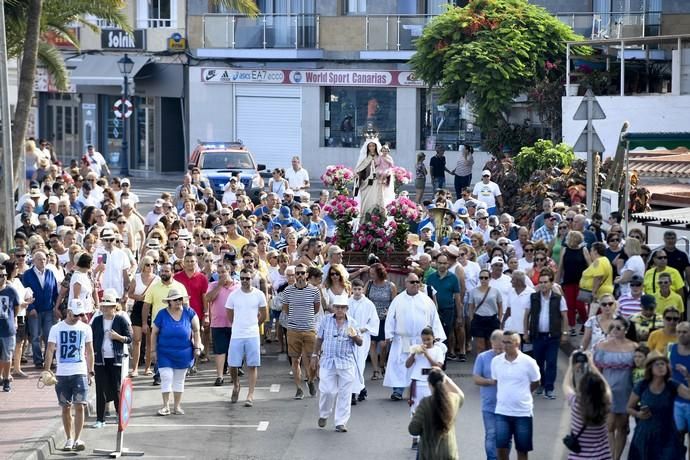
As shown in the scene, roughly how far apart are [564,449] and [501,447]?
161 cm

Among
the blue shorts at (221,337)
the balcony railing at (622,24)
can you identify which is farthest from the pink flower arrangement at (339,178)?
the balcony railing at (622,24)

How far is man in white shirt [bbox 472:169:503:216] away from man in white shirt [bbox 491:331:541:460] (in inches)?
544

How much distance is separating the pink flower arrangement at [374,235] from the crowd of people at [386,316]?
0.41 m

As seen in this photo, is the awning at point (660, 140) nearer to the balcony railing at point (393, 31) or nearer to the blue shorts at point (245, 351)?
the blue shorts at point (245, 351)

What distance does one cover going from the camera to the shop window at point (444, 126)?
45562 millimetres

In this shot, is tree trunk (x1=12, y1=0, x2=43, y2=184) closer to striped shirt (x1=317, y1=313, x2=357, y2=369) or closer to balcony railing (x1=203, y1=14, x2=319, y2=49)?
striped shirt (x1=317, y1=313, x2=357, y2=369)

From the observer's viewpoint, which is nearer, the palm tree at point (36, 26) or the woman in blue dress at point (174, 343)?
the woman in blue dress at point (174, 343)

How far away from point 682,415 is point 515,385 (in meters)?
1.53

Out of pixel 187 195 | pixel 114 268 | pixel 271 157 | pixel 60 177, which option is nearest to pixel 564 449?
pixel 114 268

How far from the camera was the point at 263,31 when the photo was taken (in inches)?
1879

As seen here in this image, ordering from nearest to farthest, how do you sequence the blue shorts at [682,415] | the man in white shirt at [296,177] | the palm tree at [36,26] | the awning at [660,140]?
1. the blue shorts at [682,415]
2. the awning at [660,140]
3. the palm tree at [36,26]
4. the man in white shirt at [296,177]

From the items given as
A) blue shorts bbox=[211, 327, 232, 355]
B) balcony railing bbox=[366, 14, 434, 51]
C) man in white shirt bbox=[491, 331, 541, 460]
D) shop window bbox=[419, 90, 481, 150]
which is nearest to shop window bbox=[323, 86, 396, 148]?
shop window bbox=[419, 90, 481, 150]

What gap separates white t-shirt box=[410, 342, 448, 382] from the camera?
1448 centimetres

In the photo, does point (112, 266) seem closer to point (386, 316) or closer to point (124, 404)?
point (386, 316)
